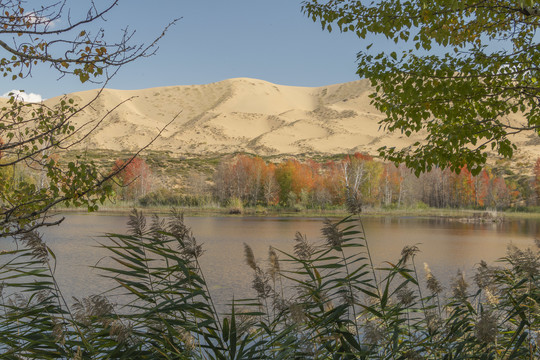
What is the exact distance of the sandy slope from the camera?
93.3 m

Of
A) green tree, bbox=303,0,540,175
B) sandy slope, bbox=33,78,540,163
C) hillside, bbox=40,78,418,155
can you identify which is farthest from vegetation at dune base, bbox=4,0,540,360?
hillside, bbox=40,78,418,155

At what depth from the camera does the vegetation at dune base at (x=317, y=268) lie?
266 centimetres

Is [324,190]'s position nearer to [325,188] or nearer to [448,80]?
[325,188]

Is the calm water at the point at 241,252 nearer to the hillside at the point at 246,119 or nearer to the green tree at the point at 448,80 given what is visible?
the green tree at the point at 448,80

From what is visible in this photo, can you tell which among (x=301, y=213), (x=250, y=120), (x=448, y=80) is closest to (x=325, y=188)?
(x=301, y=213)

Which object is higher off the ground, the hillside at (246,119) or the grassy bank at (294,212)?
the hillside at (246,119)

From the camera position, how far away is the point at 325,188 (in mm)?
43219

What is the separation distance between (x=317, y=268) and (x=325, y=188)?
128 feet

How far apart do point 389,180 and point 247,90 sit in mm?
116991

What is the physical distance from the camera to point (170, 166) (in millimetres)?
61188

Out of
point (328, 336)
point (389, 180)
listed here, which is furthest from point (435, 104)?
point (389, 180)

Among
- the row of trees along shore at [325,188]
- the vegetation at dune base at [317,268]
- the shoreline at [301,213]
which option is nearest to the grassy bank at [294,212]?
the shoreline at [301,213]

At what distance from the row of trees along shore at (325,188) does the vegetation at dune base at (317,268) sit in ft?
115

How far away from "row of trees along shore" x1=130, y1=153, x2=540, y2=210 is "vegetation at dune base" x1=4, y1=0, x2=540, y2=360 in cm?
3504
